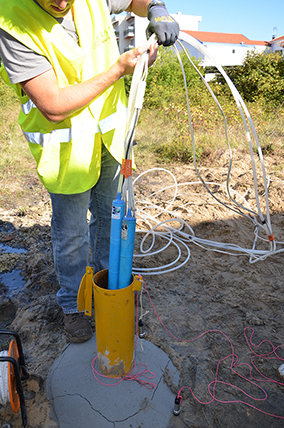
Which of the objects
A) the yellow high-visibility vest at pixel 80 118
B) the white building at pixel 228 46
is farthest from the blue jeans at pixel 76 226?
the white building at pixel 228 46

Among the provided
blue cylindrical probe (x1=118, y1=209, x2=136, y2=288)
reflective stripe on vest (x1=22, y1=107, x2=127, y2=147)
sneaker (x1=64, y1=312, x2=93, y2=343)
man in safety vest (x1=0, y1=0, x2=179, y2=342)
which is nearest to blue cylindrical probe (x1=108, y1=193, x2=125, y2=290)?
blue cylindrical probe (x1=118, y1=209, x2=136, y2=288)

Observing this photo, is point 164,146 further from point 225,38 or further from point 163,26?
point 225,38

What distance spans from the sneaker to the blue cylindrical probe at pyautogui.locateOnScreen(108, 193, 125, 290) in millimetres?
475

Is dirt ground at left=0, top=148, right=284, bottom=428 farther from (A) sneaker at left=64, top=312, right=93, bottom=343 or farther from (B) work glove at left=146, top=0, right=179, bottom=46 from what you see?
(B) work glove at left=146, top=0, right=179, bottom=46

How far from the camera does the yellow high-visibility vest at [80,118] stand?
4.46 ft

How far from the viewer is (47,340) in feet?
6.21

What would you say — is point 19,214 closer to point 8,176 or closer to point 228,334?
point 8,176

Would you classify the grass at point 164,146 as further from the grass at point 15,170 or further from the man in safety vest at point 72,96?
the man in safety vest at point 72,96

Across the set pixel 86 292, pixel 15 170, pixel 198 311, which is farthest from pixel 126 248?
pixel 15 170

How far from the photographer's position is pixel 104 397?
5.01 ft

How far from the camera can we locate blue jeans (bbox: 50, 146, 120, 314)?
163cm

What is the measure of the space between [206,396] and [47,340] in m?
1.00

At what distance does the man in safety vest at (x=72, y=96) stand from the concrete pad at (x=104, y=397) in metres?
0.22

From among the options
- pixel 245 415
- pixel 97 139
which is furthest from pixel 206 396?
pixel 97 139
